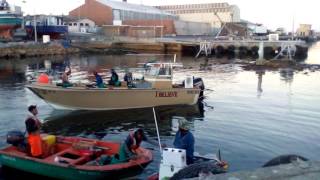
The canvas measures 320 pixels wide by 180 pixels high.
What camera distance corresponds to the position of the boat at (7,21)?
6862 centimetres

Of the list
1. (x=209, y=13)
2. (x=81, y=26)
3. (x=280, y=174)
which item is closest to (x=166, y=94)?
(x=280, y=174)

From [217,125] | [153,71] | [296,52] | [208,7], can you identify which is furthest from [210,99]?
[208,7]

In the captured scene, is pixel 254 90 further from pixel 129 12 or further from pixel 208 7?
pixel 208 7

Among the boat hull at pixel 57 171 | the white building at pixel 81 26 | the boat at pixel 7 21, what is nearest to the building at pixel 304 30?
the white building at pixel 81 26

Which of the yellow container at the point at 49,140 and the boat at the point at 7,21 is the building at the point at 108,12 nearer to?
the boat at the point at 7,21

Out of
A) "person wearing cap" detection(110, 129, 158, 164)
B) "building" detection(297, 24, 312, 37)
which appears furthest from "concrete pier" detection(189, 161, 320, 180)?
"building" detection(297, 24, 312, 37)

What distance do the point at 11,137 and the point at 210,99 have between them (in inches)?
618

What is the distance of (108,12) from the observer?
321 feet

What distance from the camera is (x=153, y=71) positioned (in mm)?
23016

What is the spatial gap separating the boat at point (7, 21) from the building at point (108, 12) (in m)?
26.2

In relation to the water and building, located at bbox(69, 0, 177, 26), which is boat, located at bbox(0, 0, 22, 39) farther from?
the water

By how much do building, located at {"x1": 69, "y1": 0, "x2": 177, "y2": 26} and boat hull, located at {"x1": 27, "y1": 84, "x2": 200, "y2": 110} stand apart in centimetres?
7124

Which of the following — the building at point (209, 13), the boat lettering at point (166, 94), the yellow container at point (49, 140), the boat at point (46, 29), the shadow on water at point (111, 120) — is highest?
the building at point (209, 13)

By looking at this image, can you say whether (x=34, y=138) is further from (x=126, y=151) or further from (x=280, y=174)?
(x=280, y=174)
